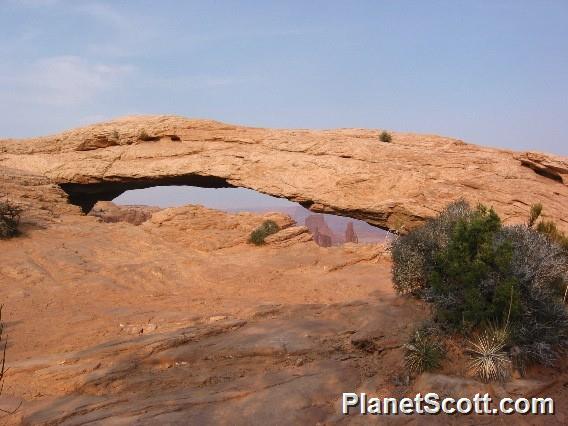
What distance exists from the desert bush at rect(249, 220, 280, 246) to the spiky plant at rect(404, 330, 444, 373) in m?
10.6

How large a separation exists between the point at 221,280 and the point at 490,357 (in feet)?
25.9

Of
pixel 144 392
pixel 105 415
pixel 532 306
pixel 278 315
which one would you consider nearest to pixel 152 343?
pixel 144 392

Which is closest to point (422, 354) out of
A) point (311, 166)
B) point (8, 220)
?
point (311, 166)

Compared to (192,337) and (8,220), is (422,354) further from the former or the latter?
(8,220)

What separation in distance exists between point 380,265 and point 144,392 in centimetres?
976

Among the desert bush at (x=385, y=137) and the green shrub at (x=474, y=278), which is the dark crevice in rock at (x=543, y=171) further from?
the green shrub at (x=474, y=278)

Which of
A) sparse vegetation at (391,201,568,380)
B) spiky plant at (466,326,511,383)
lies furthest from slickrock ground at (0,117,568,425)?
sparse vegetation at (391,201,568,380)

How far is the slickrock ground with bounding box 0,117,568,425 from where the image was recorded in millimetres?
5027

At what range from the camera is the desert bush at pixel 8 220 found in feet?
40.8

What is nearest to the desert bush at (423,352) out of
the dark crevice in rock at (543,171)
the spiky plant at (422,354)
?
the spiky plant at (422,354)

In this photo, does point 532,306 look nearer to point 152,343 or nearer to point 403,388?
point 403,388

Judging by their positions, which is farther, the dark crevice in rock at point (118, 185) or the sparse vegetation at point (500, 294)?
the dark crevice in rock at point (118, 185)

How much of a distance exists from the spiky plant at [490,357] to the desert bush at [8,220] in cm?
1220

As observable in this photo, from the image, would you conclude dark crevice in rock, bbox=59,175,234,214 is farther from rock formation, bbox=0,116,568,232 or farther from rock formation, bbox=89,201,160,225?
rock formation, bbox=89,201,160,225
